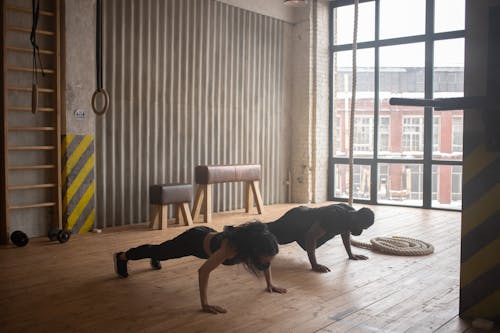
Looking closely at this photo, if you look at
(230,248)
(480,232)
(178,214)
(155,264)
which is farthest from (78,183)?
(480,232)

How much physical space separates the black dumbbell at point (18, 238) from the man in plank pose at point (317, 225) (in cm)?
258

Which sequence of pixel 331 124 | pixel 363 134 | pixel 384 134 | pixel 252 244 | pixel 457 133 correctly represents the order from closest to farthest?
pixel 252 244 < pixel 457 133 < pixel 384 134 < pixel 363 134 < pixel 331 124

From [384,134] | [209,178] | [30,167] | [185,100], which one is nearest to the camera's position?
[30,167]

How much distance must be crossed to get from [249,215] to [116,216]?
1.98m

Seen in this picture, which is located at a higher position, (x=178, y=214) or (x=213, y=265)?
(x=213, y=265)

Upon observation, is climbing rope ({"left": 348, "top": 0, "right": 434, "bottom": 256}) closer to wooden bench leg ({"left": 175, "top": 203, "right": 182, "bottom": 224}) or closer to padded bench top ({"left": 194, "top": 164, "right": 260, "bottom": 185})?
padded bench top ({"left": 194, "top": 164, "right": 260, "bottom": 185})

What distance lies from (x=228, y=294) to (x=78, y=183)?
3.09 meters

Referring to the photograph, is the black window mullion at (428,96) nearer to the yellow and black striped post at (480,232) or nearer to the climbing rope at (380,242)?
the climbing rope at (380,242)

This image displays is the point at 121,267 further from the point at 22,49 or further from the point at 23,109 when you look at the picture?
the point at 22,49

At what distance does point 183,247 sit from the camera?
375 centimetres

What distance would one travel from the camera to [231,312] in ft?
10.7

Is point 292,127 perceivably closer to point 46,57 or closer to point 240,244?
point 46,57

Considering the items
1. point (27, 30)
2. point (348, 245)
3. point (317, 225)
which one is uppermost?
point (27, 30)

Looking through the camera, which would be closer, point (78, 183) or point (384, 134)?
point (78, 183)
